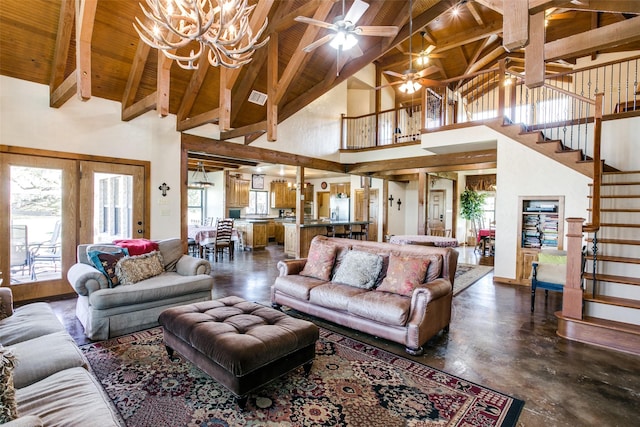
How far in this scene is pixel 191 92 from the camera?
514 cm

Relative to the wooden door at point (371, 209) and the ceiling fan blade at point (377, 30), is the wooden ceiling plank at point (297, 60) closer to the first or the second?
the ceiling fan blade at point (377, 30)

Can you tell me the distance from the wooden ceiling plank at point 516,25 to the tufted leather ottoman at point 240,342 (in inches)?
92.6

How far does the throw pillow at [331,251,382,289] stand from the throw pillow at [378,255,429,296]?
0.15m

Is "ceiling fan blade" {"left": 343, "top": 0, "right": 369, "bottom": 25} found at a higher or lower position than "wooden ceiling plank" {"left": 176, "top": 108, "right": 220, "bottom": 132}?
higher

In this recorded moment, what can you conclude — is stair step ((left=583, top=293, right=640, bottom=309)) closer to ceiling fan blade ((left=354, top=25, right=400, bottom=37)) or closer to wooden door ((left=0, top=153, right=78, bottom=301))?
ceiling fan blade ((left=354, top=25, right=400, bottom=37))

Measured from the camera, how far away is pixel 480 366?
262cm

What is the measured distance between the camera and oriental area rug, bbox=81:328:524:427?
1937 mm

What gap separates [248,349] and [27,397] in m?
1.03

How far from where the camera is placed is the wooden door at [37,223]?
13.3 ft

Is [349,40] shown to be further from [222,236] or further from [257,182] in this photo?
[257,182]

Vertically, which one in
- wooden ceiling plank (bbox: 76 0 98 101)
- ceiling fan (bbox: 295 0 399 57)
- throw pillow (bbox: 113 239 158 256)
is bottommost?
throw pillow (bbox: 113 239 158 256)

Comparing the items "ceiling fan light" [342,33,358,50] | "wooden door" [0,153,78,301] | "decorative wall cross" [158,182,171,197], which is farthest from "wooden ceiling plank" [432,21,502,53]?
"wooden door" [0,153,78,301]

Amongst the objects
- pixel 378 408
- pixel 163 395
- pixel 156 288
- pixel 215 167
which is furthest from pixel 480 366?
pixel 215 167

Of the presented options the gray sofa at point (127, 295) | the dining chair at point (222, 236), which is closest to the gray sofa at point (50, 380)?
the gray sofa at point (127, 295)
